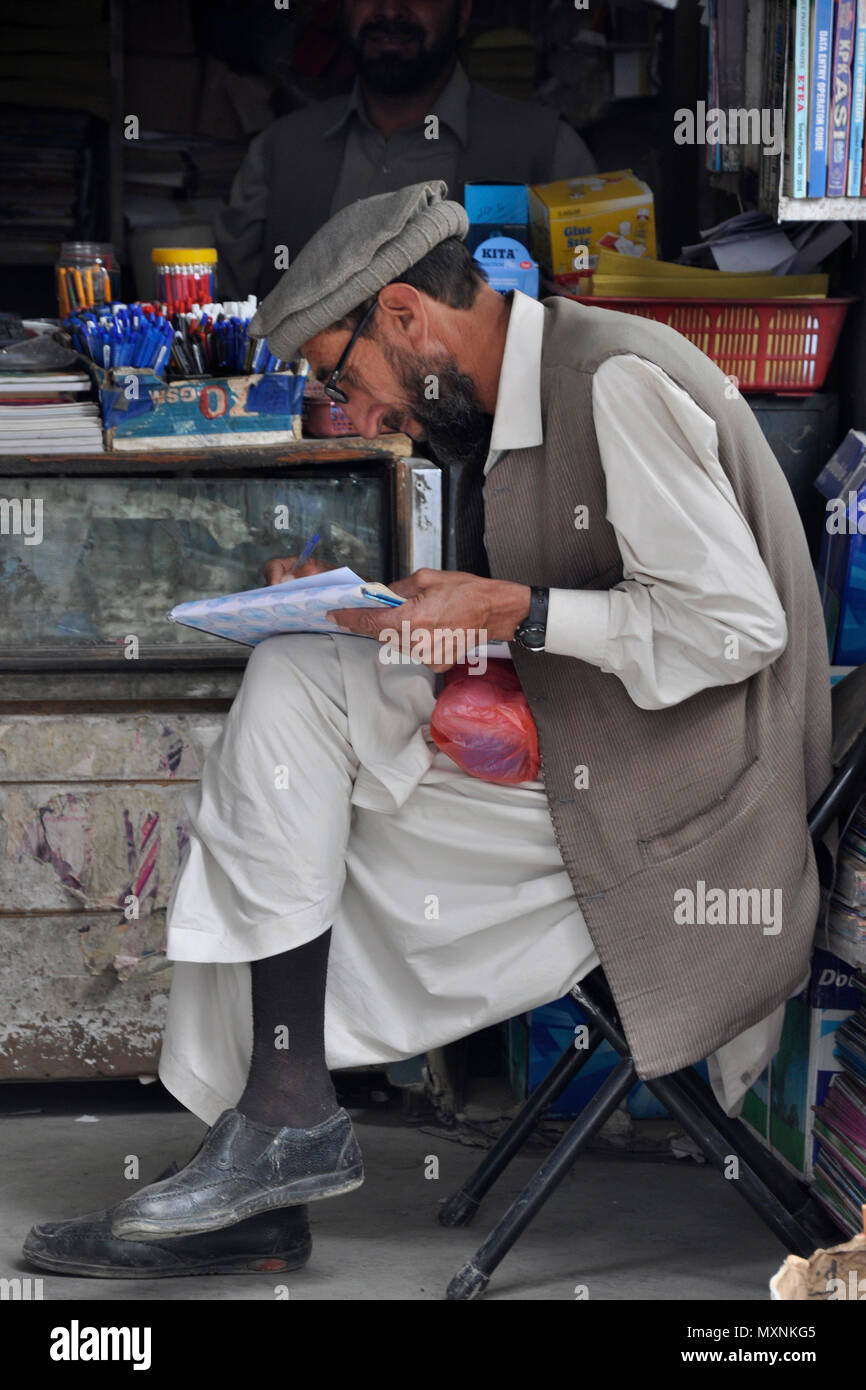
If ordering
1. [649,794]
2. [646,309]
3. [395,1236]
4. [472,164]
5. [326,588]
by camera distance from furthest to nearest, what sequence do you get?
[472,164] → [646,309] → [395,1236] → [649,794] → [326,588]

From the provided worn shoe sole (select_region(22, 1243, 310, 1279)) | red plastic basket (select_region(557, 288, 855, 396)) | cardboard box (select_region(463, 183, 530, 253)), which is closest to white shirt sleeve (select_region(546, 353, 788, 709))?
red plastic basket (select_region(557, 288, 855, 396))

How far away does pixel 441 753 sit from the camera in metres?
2.03

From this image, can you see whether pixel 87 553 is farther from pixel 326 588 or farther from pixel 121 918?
pixel 326 588

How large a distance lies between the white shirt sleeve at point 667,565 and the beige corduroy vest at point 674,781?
0.07 m

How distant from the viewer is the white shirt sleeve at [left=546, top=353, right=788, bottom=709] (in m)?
1.80

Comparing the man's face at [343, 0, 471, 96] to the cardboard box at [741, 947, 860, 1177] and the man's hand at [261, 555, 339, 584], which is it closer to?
the man's hand at [261, 555, 339, 584]

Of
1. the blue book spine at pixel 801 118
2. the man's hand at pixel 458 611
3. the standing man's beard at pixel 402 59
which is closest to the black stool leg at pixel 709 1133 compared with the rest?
the man's hand at pixel 458 611

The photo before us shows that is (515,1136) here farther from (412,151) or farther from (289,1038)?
(412,151)

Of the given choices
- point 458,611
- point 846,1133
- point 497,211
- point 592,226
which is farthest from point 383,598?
point 497,211

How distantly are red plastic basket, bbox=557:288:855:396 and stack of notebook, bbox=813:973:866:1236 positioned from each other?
107cm

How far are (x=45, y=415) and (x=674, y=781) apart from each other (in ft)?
4.24

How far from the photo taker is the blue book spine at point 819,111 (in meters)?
2.33

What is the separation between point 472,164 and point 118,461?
171 centimetres
